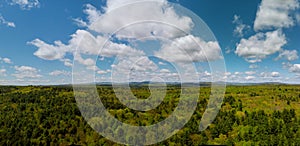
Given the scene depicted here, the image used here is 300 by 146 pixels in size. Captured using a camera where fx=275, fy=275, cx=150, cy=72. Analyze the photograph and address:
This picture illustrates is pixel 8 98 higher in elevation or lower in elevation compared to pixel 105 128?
higher

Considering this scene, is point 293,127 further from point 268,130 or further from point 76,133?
point 76,133

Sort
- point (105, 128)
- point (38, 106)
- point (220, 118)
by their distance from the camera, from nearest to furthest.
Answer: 1. point (105, 128)
2. point (220, 118)
3. point (38, 106)

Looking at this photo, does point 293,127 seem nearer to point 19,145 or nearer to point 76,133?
point 76,133

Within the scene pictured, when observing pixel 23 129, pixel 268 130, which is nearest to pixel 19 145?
pixel 23 129

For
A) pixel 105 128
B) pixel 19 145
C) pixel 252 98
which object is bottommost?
pixel 19 145

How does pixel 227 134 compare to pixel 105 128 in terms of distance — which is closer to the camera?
pixel 105 128

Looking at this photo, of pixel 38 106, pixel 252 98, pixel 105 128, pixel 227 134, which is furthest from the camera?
pixel 252 98

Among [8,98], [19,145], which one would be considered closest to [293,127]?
[19,145]
